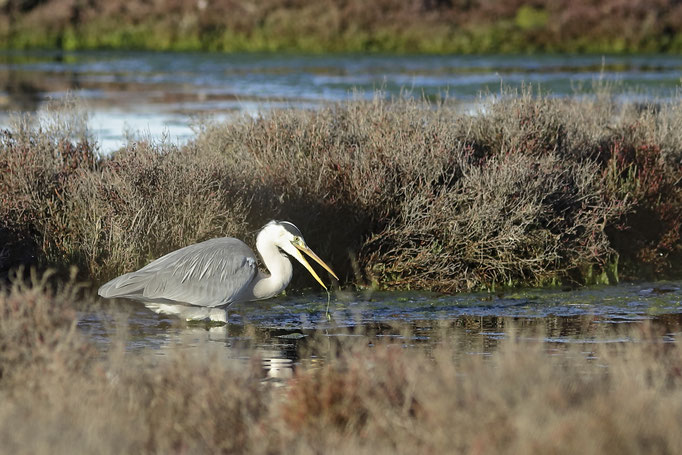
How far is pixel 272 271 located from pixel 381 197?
2.09 m

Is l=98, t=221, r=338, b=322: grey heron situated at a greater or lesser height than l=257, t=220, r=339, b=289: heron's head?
lesser

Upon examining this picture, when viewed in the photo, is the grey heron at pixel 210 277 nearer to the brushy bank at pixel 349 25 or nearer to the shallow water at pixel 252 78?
the shallow water at pixel 252 78

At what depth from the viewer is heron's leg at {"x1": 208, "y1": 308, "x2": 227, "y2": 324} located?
860 cm

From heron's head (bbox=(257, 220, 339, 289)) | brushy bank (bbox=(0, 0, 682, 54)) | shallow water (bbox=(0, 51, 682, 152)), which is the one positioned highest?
brushy bank (bbox=(0, 0, 682, 54))

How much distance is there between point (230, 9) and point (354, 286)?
3666 cm

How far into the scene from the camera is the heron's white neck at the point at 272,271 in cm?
847

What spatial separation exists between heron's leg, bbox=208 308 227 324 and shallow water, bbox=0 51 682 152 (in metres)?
10.2

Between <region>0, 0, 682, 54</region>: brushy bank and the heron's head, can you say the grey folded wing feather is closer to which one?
the heron's head

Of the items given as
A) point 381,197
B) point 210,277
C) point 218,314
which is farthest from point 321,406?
point 381,197

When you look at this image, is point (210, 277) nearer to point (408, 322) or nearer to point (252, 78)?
point (408, 322)

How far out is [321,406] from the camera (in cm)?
550

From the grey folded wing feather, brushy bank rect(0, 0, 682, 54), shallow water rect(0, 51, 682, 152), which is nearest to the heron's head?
the grey folded wing feather

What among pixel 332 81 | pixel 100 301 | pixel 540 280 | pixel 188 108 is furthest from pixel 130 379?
pixel 332 81

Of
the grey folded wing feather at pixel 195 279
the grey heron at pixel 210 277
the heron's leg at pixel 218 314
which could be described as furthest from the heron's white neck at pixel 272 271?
the heron's leg at pixel 218 314
